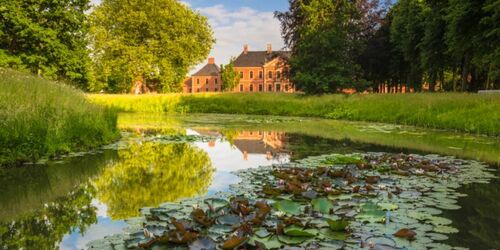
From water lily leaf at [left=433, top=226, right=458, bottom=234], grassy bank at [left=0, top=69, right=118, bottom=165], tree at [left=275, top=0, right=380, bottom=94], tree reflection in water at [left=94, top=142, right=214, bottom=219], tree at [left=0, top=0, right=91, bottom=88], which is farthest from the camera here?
tree at [left=275, top=0, right=380, bottom=94]

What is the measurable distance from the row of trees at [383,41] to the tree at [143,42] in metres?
12.1

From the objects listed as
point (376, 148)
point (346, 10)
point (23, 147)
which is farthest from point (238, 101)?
point (23, 147)

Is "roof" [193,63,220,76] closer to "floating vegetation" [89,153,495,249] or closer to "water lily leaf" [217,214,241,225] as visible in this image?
"floating vegetation" [89,153,495,249]

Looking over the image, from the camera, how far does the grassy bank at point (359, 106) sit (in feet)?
49.4

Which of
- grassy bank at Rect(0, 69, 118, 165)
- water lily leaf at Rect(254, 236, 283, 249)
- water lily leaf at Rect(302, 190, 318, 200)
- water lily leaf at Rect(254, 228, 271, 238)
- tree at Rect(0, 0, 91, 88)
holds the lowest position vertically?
water lily leaf at Rect(254, 236, 283, 249)

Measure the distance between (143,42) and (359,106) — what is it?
97.9ft

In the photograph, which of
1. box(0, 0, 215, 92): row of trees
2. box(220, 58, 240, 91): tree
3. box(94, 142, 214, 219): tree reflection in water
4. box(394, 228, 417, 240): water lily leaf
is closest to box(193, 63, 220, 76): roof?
box(220, 58, 240, 91): tree

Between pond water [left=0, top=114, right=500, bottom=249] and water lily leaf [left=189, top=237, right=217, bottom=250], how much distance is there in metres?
1.05

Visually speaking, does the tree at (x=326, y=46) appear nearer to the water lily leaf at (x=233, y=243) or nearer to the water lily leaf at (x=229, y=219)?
the water lily leaf at (x=229, y=219)

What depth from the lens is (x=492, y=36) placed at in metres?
20.5

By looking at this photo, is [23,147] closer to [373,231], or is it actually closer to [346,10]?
[373,231]

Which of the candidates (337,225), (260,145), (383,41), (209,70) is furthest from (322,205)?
(209,70)

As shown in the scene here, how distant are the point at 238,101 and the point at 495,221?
→ 26.1 metres

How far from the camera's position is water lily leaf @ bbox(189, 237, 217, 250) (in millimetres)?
3230
